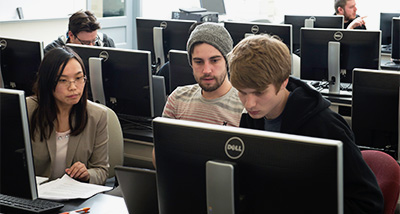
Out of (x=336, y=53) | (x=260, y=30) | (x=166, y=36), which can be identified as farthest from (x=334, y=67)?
(x=166, y=36)

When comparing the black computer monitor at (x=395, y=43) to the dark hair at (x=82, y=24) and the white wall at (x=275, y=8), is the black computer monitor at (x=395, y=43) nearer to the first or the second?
the white wall at (x=275, y=8)

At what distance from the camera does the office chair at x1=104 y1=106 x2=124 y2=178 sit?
8.44 ft

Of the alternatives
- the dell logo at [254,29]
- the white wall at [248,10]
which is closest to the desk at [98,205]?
the dell logo at [254,29]

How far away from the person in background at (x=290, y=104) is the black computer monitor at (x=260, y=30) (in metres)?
2.74

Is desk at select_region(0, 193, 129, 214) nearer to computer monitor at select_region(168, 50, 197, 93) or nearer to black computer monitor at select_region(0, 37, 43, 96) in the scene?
computer monitor at select_region(168, 50, 197, 93)

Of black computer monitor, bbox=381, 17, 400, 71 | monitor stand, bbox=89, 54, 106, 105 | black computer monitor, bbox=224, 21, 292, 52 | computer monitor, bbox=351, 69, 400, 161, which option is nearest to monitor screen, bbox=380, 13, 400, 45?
black computer monitor, bbox=381, 17, 400, 71

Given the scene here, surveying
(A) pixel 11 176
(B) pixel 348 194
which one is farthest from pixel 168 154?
(A) pixel 11 176

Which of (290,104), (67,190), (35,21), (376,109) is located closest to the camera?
(290,104)

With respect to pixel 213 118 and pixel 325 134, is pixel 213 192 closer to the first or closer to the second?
pixel 325 134

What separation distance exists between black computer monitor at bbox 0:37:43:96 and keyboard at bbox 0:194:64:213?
65.5 inches

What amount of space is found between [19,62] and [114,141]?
1.37 meters

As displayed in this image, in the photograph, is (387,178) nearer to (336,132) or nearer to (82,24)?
(336,132)

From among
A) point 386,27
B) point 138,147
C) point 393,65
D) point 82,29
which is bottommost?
point 138,147

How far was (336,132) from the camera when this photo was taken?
1584 millimetres
